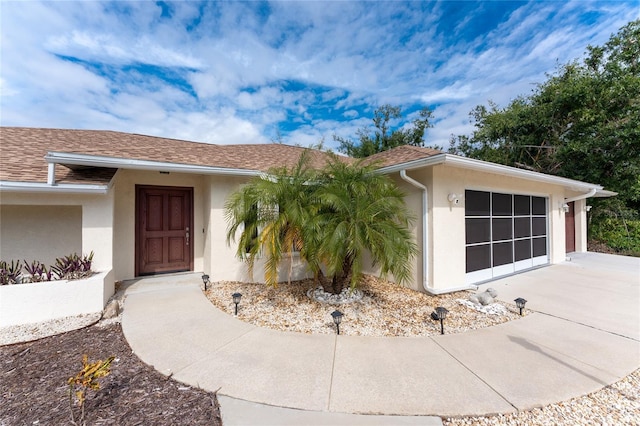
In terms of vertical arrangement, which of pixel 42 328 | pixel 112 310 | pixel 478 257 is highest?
pixel 478 257

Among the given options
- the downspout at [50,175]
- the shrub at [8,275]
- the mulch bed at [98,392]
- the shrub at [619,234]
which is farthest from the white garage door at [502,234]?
the shrub at [8,275]

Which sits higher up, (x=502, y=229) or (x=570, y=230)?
(x=502, y=229)

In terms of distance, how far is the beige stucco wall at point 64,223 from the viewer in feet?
15.8

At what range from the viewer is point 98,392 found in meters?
2.56

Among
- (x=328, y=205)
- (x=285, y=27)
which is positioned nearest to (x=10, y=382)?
(x=328, y=205)

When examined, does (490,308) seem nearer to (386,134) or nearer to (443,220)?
(443,220)

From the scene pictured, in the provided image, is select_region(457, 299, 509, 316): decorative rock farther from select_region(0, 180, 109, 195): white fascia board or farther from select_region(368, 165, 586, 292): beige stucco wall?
select_region(0, 180, 109, 195): white fascia board

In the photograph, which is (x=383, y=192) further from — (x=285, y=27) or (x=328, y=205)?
(x=285, y=27)

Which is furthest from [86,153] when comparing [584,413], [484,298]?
[484,298]

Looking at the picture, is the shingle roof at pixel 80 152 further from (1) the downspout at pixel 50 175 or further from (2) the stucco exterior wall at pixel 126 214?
(2) the stucco exterior wall at pixel 126 214

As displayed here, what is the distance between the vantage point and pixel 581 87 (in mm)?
12344

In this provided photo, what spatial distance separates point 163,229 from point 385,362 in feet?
20.8

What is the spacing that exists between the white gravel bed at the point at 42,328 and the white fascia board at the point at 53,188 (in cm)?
229

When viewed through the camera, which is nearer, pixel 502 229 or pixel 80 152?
pixel 80 152
